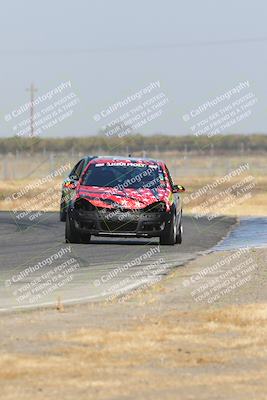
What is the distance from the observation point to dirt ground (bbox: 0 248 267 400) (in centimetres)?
976

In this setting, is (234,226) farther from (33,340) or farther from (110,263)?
(33,340)

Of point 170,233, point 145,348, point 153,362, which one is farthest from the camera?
point 170,233

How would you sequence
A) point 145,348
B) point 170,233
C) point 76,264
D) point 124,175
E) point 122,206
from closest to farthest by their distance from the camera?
1. point 145,348
2. point 76,264
3. point 122,206
4. point 170,233
5. point 124,175

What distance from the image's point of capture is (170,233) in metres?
25.2

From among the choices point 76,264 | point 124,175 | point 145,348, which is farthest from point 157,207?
point 145,348

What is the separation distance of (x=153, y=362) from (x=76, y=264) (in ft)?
Result: 33.4

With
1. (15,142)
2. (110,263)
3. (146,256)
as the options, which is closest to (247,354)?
(110,263)

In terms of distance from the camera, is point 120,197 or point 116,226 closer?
point 116,226

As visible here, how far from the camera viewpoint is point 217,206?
49.7 meters

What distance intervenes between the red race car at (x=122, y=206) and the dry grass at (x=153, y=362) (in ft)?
33.7

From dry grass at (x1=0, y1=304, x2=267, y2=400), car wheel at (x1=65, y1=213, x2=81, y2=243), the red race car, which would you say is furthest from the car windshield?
dry grass at (x1=0, y1=304, x2=267, y2=400)

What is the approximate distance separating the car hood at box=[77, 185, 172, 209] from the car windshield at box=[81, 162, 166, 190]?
21 centimetres

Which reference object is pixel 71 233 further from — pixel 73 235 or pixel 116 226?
pixel 116 226

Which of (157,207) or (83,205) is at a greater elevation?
(83,205)
